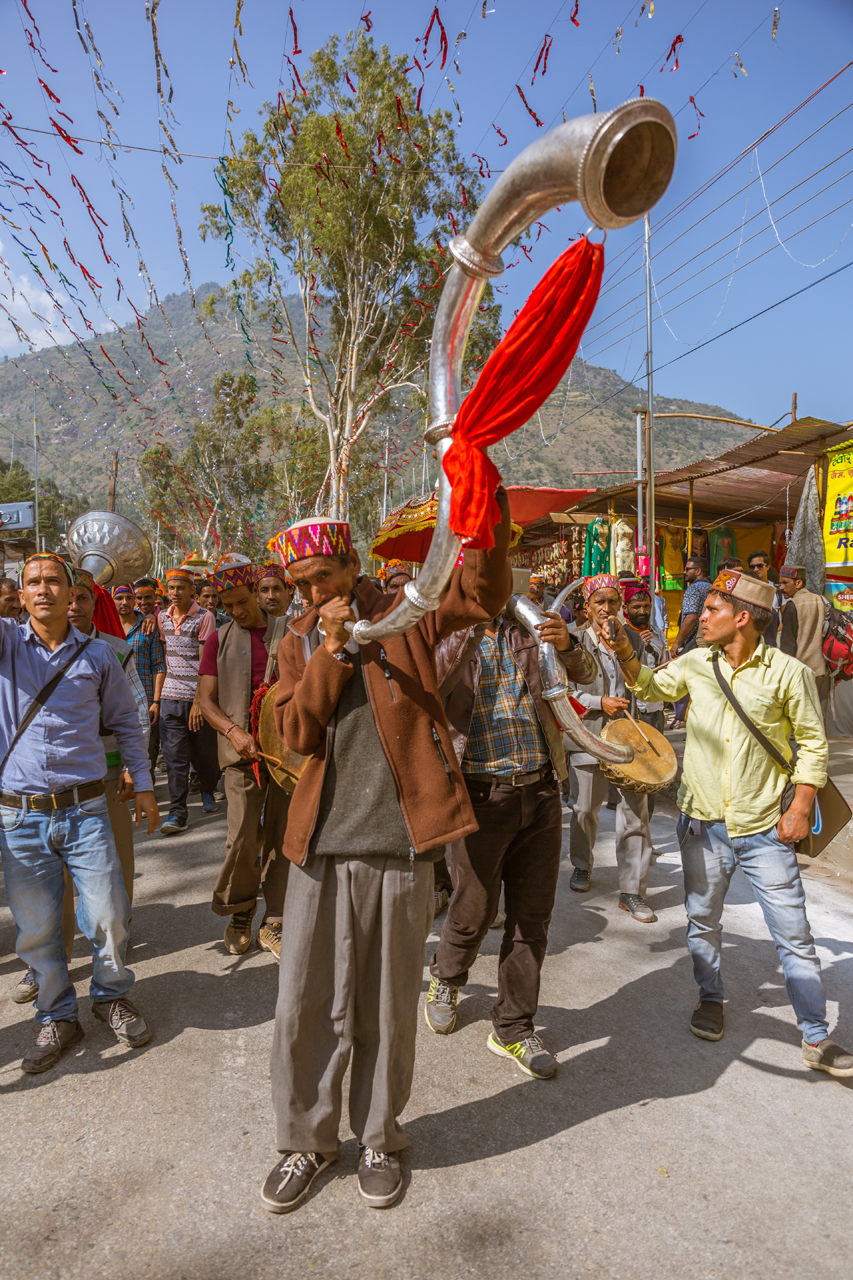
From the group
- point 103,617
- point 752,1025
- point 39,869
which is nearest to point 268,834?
point 39,869

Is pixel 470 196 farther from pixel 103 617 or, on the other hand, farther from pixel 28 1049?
pixel 28 1049

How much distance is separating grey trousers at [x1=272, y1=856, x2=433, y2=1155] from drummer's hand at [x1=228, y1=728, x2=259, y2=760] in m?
1.87

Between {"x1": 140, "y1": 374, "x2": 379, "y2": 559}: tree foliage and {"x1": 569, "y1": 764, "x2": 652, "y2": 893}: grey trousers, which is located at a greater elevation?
{"x1": 140, "y1": 374, "x2": 379, "y2": 559}: tree foliage

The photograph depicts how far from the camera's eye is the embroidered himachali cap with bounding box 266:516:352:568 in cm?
247

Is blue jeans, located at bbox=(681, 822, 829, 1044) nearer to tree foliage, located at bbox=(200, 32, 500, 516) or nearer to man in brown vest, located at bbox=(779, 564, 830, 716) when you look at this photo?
man in brown vest, located at bbox=(779, 564, 830, 716)

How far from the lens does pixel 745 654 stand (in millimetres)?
3465

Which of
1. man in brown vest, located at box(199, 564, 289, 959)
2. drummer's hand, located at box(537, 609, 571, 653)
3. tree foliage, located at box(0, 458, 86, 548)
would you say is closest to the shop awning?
man in brown vest, located at box(199, 564, 289, 959)

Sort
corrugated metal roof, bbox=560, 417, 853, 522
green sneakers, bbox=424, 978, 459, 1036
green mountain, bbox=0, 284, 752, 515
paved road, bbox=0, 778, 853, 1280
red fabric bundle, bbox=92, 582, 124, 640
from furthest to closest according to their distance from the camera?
1. green mountain, bbox=0, 284, 752, 515
2. corrugated metal roof, bbox=560, 417, 853, 522
3. red fabric bundle, bbox=92, 582, 124, 640
4. green sneakers, bbox=424, 978, 459, 1036
5. paved road, bbox=0, 778, 853, 1280

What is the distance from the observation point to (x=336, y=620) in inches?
92.3

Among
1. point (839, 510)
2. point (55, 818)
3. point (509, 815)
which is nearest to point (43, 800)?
point (55, 818)

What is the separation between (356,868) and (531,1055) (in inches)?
55.8

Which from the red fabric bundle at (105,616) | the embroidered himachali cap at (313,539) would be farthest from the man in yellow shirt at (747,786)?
the red fabric bundle at (105,616)

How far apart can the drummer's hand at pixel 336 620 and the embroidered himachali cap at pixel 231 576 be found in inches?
94.9

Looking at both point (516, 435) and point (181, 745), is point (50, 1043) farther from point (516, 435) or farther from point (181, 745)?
point (516, 435)
